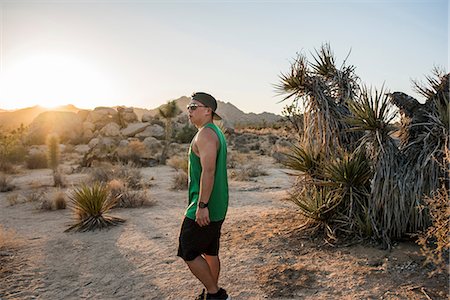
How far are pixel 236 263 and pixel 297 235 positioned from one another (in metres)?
1.25

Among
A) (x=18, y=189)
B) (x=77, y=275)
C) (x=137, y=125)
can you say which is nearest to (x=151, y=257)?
(x=77, y=275)

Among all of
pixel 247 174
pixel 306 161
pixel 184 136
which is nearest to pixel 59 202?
pixel 306 161

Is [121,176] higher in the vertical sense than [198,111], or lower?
lower

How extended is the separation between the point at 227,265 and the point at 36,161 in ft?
57.3

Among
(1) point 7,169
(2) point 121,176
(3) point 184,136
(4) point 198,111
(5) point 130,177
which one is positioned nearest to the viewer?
(4) point 198,111

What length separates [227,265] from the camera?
16.9 feet

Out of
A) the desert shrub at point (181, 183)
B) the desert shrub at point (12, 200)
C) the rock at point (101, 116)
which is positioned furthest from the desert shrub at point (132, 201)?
the rock at point (101, 116)

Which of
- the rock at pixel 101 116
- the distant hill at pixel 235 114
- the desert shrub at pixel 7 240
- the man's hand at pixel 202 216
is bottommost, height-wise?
the desert shrub at pixel 7 240

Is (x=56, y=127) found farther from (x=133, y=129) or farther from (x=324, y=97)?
(x=324, y=97)

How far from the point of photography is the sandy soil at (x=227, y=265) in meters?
4.23

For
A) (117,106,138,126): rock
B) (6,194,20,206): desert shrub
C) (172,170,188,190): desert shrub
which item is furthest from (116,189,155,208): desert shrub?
(117,106,138,126): rock

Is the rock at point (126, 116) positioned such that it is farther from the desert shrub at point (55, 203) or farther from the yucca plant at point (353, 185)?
the yucca plant at point (353, 185)

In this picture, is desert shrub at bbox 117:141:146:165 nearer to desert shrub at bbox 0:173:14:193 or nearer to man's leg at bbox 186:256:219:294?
desert shrub at bbox 0:173:14:193

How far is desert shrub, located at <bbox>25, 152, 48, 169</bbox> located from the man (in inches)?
725
